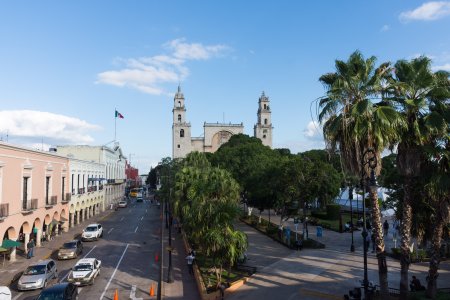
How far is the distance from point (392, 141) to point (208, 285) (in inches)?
456

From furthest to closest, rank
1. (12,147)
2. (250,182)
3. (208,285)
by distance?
(250,182) → (12,147) → (208,285)

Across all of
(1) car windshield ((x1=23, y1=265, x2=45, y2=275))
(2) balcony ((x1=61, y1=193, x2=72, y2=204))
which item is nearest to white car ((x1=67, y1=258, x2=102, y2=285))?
(1) car windshield ((x1=23, y1=265, x2=45, y2=275))

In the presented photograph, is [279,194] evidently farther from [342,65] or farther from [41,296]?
[41,296]

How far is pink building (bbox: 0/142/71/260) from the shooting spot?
2605 cm

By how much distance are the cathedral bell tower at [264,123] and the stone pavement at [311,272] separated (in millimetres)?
Result: 91927

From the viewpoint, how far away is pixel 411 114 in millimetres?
15516

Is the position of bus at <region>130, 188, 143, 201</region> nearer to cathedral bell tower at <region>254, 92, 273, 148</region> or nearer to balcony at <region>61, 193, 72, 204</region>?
cathedral bell tower at <region>254, 92, 273, 148</region>

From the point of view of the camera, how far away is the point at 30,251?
28.3m

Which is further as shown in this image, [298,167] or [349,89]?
[298,167]

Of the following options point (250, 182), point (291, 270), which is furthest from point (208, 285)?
point (250, 182)

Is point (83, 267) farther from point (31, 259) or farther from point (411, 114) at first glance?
point (411, 114)

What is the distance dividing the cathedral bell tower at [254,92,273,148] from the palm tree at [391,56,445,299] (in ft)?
347

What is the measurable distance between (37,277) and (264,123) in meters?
107

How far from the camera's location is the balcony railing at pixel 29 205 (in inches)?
1146
